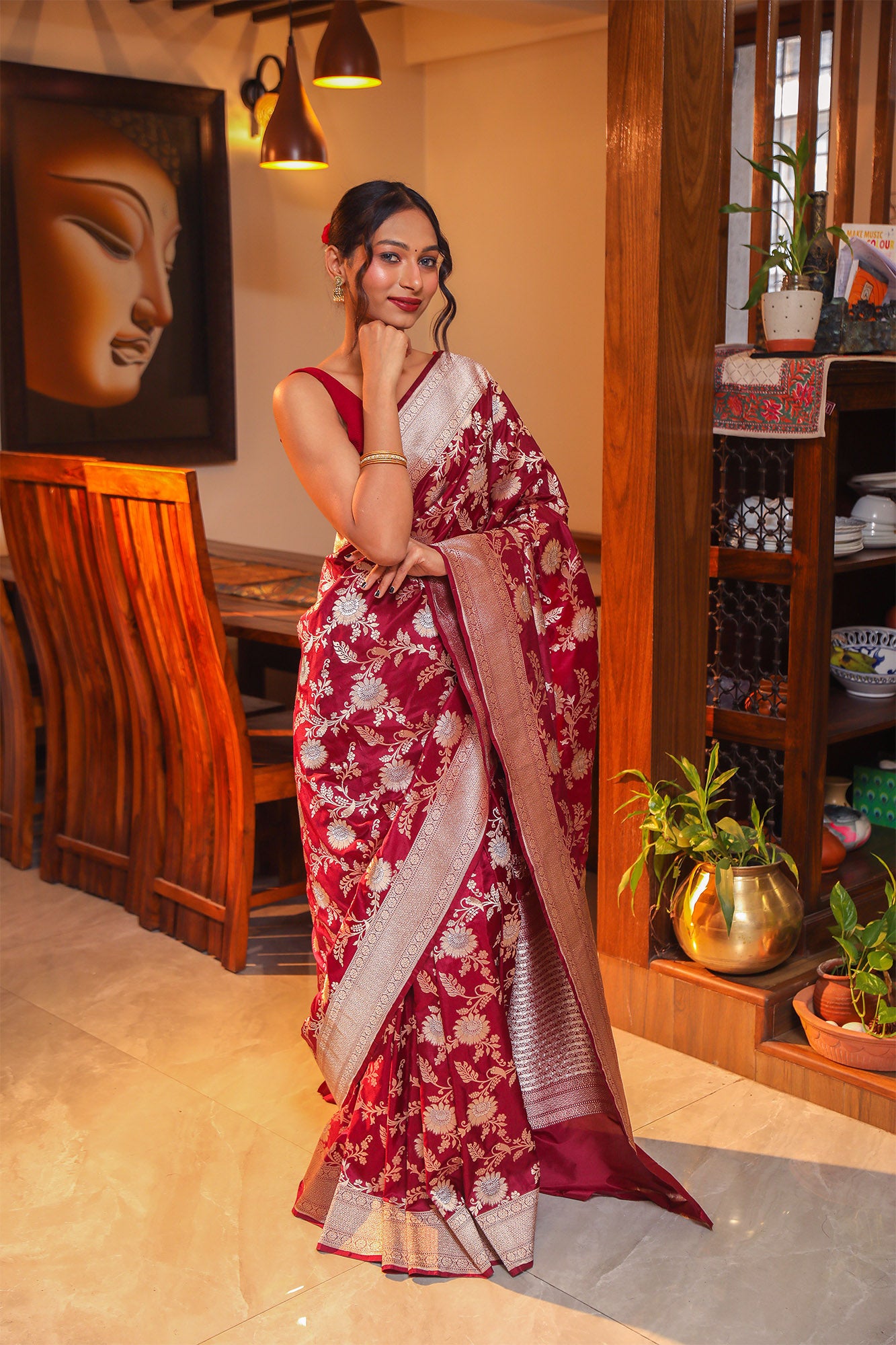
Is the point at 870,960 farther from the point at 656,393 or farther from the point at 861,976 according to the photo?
the point at 656,393

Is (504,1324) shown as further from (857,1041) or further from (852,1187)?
(857,1041)

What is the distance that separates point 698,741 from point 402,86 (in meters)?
3.46

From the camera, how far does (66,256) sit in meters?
4.14

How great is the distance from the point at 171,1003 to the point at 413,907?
42.2 inches

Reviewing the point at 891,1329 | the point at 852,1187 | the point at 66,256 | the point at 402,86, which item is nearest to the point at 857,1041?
the point at 852,1187

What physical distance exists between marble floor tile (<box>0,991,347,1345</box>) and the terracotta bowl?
92 cm

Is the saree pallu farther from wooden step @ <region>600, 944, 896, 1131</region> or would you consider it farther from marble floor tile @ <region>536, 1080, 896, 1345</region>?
wooden step @ <region>600, 944, 896, 1131</region>

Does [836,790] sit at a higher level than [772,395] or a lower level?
lower

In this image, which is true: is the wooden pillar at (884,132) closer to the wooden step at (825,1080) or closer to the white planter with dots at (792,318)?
the white planter with dots at (792,318)

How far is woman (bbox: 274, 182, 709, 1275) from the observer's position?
1922mm

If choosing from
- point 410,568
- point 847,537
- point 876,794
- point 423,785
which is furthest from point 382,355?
point 876,794

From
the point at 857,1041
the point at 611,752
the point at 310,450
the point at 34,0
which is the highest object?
the point at 34,0

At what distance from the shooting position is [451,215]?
5.19 m

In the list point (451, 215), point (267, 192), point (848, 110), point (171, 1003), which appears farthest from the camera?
point (451, 215)
